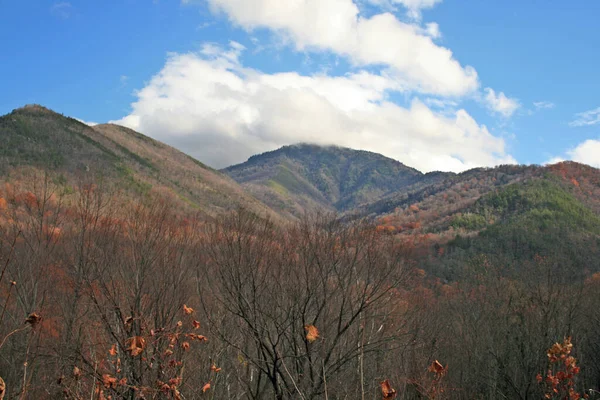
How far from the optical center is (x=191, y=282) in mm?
15461

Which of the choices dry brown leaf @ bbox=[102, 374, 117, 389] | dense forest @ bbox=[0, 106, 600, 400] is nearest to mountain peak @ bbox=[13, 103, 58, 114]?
dense forest @ bbox=[0, 106, 600, 400]

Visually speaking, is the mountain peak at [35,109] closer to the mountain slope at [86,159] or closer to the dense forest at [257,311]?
the mountain slope at [86,159]

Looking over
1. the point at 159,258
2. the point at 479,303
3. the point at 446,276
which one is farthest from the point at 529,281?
the point at 446,276

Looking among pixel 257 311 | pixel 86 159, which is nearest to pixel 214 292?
pixel 257 311

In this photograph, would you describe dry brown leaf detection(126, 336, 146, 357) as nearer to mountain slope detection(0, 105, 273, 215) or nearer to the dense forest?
the dense forest

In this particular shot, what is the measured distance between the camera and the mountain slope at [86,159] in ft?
319

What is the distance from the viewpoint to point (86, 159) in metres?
115

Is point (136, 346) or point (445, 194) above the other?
point (445, 194)

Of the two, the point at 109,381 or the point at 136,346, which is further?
the point at 109,381

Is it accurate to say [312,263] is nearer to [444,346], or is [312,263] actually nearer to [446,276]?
[444,346]

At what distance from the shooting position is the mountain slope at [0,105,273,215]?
9719cm

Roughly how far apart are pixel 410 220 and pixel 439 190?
5410cm

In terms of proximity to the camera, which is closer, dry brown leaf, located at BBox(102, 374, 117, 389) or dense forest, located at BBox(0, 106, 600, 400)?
dry brown leaf, located at BBox(102, 374, 117, 389)

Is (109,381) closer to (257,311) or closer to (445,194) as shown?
(257,311)
